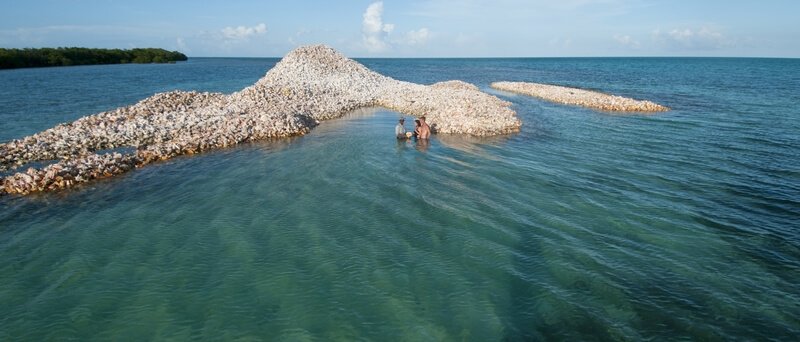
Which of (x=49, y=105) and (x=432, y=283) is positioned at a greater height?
(x=49, y=105)

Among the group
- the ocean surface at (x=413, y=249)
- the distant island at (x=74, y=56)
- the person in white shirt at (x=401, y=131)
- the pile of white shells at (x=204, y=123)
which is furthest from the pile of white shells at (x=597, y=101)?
the distant island at (x=74, y=56)

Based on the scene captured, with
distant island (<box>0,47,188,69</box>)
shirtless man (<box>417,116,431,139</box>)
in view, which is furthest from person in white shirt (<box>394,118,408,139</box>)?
distant island (<box>0,47,188,69</box>)

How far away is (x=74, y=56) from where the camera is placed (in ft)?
354

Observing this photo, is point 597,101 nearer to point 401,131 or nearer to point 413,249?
point 401,131

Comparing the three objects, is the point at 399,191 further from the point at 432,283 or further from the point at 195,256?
the point at 195,256

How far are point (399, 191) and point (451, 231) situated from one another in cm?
394

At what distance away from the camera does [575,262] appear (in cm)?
1070

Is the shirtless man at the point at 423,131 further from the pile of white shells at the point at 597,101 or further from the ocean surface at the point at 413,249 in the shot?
the pile of white shells at the point at 597,101

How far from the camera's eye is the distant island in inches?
3516

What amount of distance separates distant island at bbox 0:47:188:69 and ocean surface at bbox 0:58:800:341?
103 meters

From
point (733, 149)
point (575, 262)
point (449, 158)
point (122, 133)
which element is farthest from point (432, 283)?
point (733, 149)

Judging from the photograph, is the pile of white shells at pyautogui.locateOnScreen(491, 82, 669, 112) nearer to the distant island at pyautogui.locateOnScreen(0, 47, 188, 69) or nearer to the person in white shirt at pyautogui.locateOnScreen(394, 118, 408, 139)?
the person in white shirt at pyautogui.locateOnScreen(394, 118, 408, 139)

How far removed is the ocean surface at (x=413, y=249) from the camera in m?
8.37

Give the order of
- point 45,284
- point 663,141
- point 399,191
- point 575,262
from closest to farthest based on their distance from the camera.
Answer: point 45,284 → point 575,262 → point 399,191 → point 663,141
